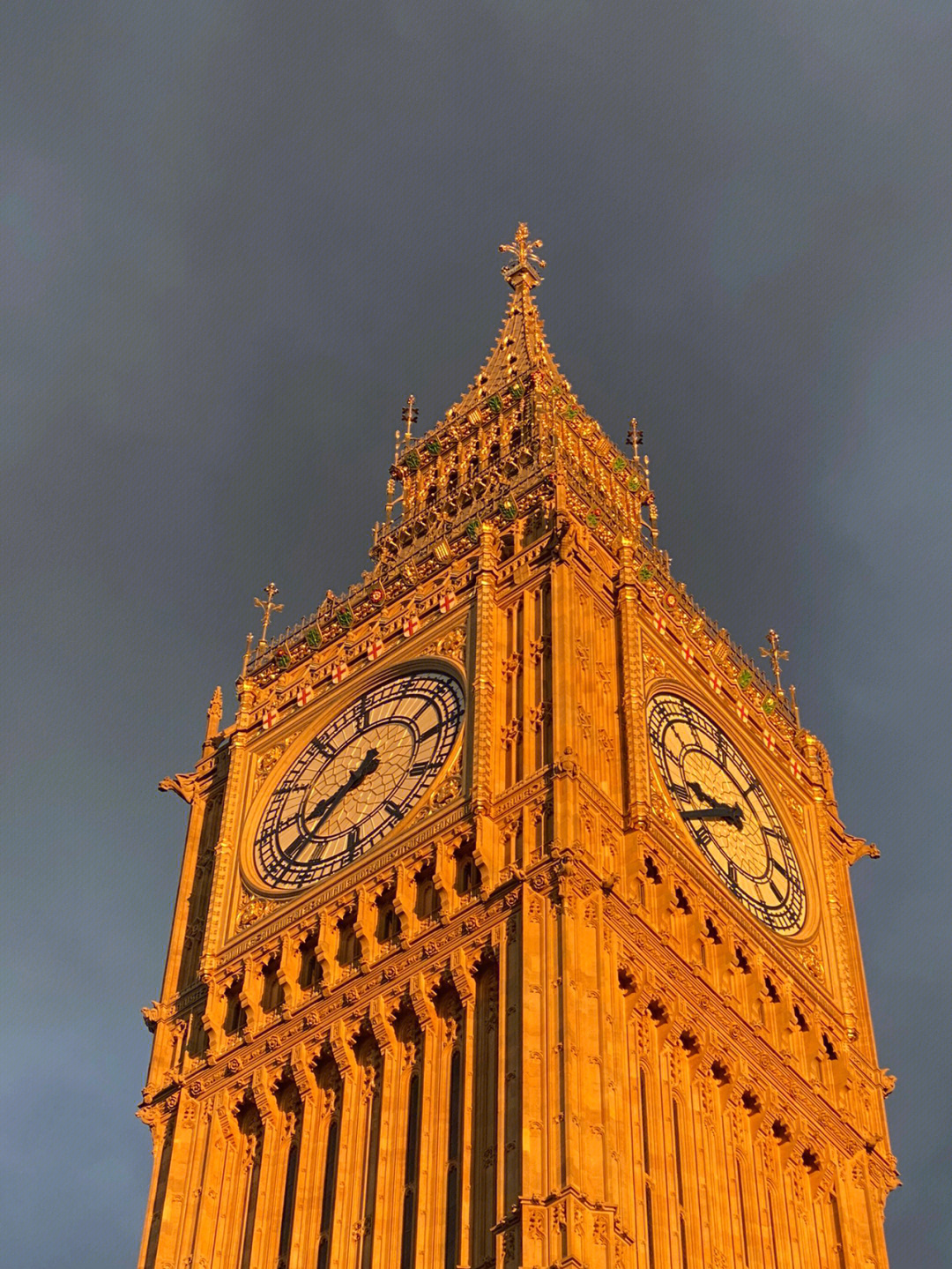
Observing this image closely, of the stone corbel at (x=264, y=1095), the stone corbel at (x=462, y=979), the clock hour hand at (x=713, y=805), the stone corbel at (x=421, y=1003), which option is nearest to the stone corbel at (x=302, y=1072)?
the stone corbel at (x=264, y=1095)

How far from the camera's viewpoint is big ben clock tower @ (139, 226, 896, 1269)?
46.1 m

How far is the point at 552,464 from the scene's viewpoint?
6256cm

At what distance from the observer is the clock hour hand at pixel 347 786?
55.5m

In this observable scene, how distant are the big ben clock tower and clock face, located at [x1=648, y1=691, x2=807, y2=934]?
0.35 ft

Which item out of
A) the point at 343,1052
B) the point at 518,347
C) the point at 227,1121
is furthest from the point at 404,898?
the point at 518,347

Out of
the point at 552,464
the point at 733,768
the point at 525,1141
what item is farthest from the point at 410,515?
the point at 525,1141

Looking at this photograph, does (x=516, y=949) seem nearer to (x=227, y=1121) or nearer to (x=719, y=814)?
Result: (x=227, y=1121)

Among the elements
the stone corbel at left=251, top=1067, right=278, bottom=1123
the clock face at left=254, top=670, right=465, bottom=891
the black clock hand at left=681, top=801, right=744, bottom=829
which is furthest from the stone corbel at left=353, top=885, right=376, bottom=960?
the black clock hand at left=681, top=801, right=744, bottom=829

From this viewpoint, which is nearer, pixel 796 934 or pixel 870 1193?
pixel 870 1193

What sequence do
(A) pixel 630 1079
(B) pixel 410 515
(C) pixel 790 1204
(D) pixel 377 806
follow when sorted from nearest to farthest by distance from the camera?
A: (A) pixel 630 1079 < (C) pixel 790 1204 < (D) pixel 377 806 < (B) pixel 410 515

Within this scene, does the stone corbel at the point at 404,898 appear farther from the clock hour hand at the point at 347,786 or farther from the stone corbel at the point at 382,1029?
the clock hour hand at the point at 347,786

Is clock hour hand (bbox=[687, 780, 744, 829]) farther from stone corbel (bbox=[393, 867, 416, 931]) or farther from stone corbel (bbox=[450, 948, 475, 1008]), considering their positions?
stone corbel (bbox=[450, 948, 475, 1008])

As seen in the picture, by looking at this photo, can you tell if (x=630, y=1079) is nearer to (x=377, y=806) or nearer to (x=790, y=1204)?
(x=790, y=1204)

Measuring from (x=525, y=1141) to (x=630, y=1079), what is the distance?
3.74 metres
